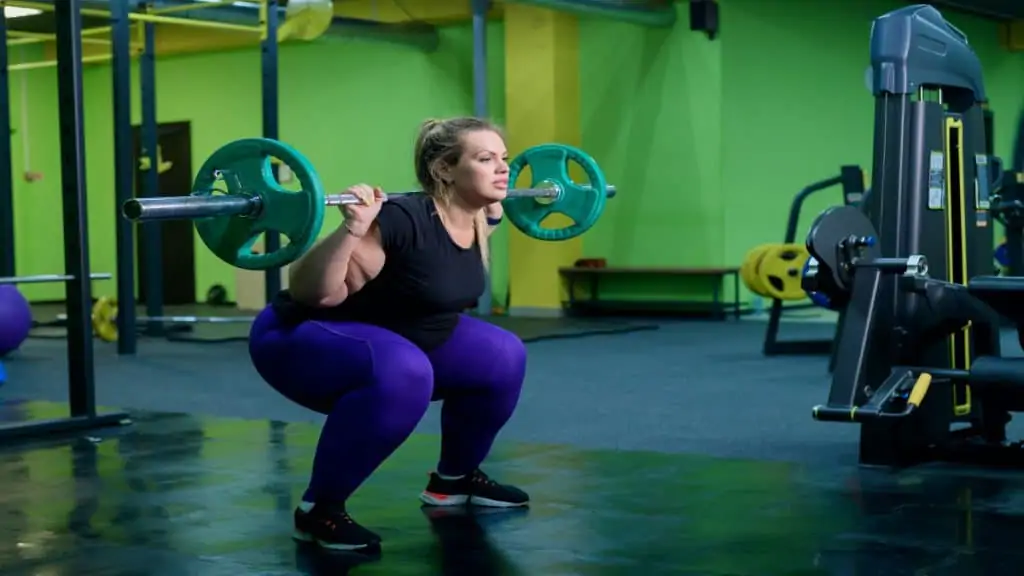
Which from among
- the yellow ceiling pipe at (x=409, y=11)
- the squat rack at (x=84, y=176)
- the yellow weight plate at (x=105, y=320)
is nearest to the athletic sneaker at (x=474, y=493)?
the squat rack at (x=84, y=176)

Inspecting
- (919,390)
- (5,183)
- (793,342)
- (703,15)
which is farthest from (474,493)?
(703,15)

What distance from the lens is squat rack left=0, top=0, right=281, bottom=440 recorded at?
455 cm

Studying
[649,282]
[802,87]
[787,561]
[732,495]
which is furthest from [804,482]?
[802,87]

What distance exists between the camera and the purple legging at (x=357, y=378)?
273 centimetres

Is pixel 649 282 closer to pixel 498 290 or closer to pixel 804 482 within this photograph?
pixel 498 290

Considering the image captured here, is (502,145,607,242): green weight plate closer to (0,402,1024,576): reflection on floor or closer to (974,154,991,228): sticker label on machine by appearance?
(0,402,1024,576): reflection on floor

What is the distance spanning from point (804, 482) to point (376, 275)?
124cm

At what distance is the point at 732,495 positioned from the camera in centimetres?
328

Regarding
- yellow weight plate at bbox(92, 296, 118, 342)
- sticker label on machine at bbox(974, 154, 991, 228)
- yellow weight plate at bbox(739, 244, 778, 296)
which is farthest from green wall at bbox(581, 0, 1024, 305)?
sticker label on machine at bbox(974, 154, 991, 228)

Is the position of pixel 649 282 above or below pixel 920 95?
below

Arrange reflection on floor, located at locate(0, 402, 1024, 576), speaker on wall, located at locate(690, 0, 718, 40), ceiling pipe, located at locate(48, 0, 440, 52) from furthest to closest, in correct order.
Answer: speaker on wall, located at locate(690, 0, 718, 40) < ceiling pipe, located at locate(48, 0, 440, 52) < reflection on floor, located at locate(0, 402, 1024, 576)

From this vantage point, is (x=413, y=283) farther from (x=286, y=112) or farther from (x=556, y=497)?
(x=286, y=112)

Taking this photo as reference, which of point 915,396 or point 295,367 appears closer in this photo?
point 295,367

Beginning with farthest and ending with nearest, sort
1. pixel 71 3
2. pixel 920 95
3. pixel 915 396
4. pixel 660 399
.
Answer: pixel 660 399 < pixel 71 3 < pixel 920 95 < pixel 915 396
